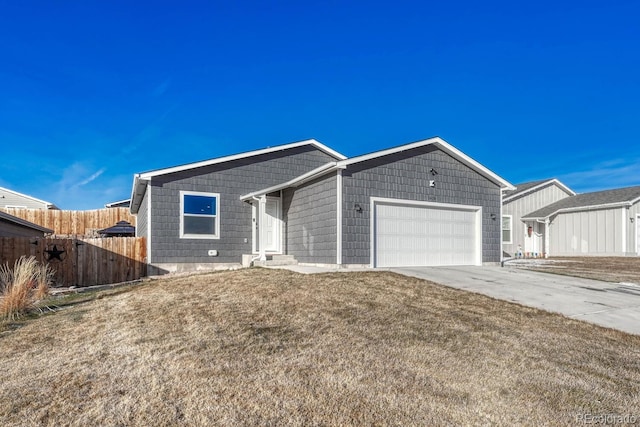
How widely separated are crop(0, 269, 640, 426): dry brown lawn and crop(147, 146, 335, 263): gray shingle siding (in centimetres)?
671

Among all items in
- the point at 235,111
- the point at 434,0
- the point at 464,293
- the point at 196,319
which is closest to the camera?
the point at 196,319

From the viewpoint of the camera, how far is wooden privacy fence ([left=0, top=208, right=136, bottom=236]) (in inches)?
923

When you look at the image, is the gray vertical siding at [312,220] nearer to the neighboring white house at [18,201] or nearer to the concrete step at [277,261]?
the concrete step at [277,261]

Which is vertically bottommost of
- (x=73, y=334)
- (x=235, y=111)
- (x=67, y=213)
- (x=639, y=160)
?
(x=73, y=334)

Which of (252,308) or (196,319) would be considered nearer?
(196,319)

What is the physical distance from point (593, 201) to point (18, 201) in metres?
38.0

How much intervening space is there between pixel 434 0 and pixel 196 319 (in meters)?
13.2

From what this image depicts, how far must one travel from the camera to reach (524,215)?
2339 cm

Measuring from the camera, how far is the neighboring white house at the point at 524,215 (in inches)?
886

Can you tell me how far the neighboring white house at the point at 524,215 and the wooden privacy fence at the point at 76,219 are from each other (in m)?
21.7

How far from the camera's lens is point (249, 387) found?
3.71 metres

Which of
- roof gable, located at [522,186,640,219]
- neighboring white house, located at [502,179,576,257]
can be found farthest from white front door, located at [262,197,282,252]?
roof gable, located at [522,186,640,219]

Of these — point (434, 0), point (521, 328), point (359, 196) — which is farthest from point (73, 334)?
point (434, 0)

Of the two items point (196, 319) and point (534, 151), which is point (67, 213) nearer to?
point (196, 319)
